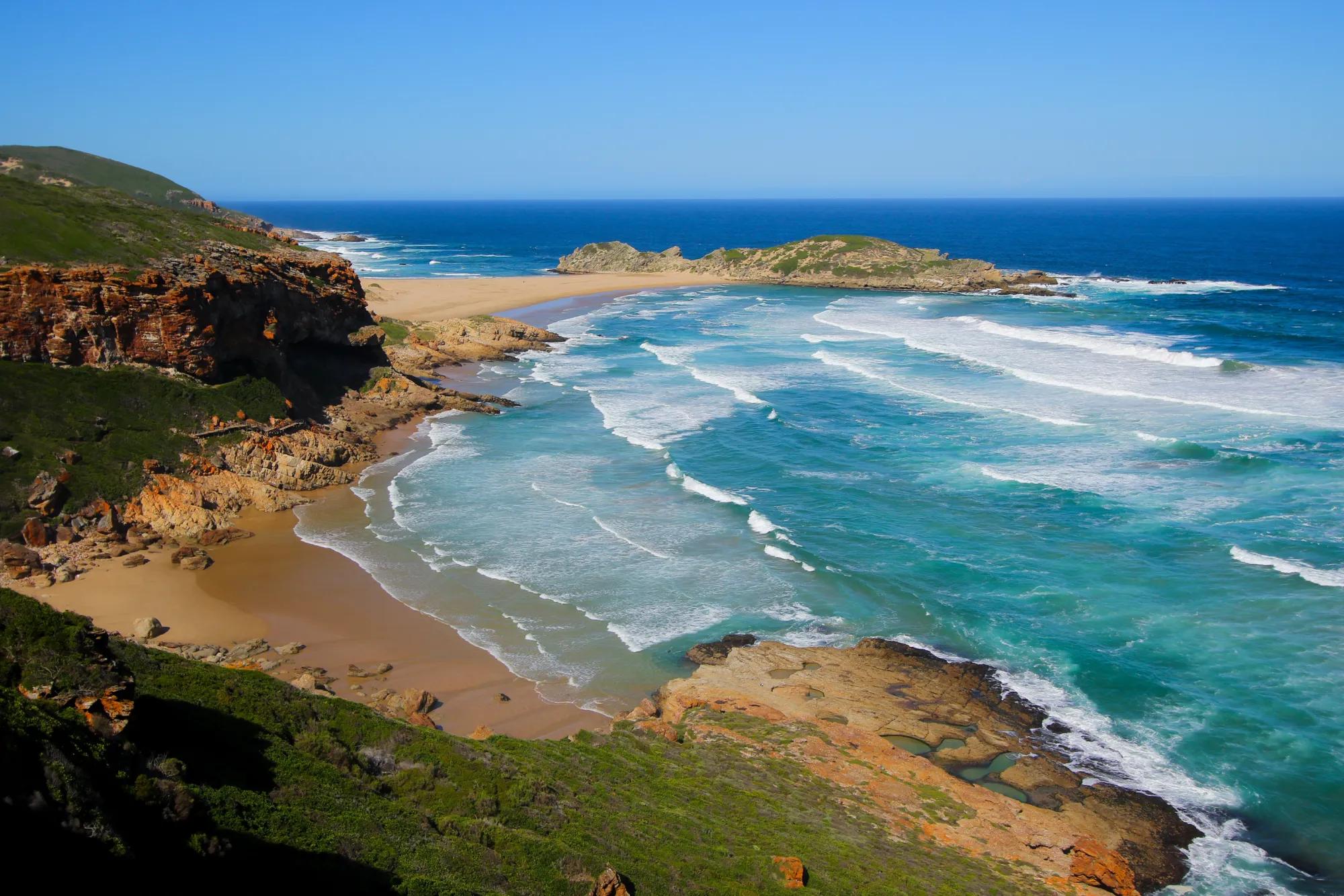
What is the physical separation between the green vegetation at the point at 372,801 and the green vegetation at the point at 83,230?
2262cm

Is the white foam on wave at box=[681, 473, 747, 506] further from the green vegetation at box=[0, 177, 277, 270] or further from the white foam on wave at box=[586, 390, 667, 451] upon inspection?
the green vegetation at box=[0, 177, 277, 270]

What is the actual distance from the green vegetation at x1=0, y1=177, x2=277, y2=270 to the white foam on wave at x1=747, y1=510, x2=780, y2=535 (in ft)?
77.9

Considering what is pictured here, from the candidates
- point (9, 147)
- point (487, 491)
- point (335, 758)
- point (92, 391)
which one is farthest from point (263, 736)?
point (9, 147)


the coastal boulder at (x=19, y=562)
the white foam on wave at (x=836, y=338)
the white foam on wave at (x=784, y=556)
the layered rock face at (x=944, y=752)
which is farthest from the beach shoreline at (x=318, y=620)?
the white foam on wave at (x=836, y=338)

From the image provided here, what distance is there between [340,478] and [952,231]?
165m

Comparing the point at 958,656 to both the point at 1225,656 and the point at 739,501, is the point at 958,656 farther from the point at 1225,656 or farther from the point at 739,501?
the point at 739,501

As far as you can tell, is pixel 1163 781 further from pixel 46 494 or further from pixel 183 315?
pixel 183 315

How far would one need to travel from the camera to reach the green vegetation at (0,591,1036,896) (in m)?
8.77

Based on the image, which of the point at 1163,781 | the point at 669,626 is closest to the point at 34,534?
the point at 669,626

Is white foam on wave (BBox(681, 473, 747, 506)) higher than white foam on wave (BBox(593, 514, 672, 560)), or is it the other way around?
white foam on wave (BBox(681, 473, 747, 506))

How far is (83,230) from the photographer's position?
3222cm

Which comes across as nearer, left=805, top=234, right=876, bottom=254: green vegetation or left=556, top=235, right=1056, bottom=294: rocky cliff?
left=556, top=235, right=1056, bottom=294: rocky cliff

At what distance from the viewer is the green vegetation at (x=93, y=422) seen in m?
26.3

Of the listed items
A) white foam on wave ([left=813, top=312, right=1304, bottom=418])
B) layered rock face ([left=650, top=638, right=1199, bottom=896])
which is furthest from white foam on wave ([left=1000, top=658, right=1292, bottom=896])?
white foam on wave ([left=813, top=312, right=1304, bottom=418])
